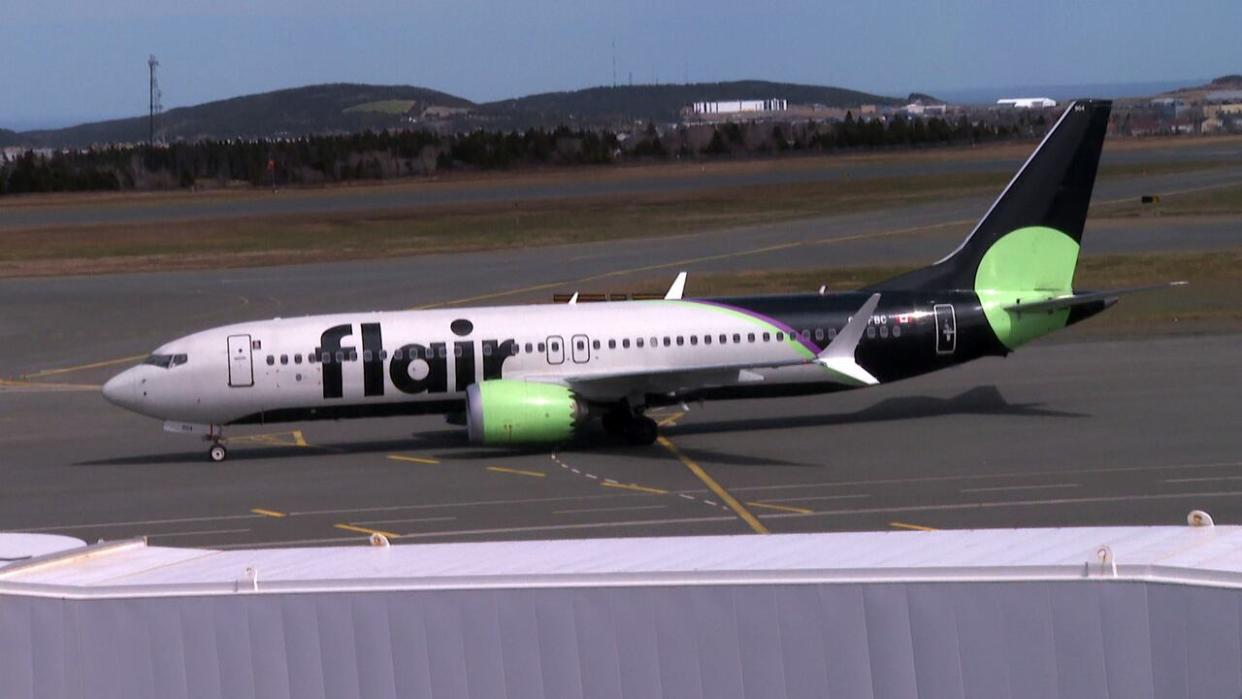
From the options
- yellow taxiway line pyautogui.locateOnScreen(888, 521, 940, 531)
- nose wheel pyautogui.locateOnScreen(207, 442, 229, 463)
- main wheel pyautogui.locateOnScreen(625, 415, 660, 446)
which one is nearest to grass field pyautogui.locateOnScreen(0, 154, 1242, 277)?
nose wheel pyautogui.locateOnScreen(207, 442, 229, 463)

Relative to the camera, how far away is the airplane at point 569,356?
108 feet

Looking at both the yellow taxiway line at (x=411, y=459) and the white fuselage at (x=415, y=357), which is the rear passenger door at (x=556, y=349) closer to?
the white fuselage at (x=415, y=357)

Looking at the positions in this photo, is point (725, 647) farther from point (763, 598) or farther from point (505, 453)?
point (505, 453)

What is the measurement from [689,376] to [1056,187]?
10.3 meters

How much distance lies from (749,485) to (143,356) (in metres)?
27.3

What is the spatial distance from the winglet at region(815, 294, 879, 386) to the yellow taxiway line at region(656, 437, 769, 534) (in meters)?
3.20

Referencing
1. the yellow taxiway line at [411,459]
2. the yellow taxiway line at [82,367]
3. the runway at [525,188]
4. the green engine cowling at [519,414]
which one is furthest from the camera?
the runway at [525,188]

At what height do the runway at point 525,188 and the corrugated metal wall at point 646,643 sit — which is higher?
the runway at point 525,188

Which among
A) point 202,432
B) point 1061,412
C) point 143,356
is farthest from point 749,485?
point 143,356

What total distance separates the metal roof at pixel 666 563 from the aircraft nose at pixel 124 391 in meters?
19.4

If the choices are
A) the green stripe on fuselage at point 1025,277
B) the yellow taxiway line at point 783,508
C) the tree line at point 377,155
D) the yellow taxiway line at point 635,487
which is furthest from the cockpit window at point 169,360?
the tree line at point 377,155

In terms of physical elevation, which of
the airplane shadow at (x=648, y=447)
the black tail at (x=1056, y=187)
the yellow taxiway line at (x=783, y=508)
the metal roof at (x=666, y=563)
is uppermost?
the black tail at (x=1056, y=187)

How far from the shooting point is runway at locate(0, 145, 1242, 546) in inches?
1048

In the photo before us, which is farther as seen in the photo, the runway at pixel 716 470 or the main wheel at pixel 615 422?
the main wheel at pixel 615 422
